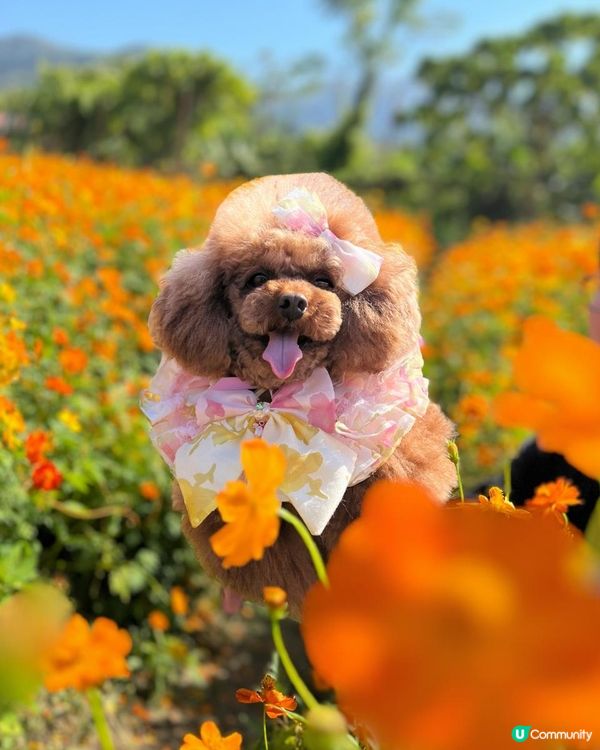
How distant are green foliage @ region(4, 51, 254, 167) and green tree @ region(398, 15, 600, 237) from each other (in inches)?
170

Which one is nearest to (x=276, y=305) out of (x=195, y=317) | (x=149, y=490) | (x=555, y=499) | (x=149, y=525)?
(x=195, y=317)

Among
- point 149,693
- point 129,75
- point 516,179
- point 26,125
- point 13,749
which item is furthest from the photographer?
point 26,125

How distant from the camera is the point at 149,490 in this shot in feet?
6.52

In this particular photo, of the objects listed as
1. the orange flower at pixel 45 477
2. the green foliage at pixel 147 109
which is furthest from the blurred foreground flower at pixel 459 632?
the green foliage at pixel 147 109

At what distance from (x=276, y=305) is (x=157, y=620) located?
4.81 feet

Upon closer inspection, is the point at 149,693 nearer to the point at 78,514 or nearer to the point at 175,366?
the point at 78,514

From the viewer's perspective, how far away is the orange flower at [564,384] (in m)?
0.32

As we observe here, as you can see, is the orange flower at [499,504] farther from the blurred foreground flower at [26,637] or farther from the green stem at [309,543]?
the blurred foreground flower at [26,637]

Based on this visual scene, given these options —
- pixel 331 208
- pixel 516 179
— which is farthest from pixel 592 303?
pixel 516 179

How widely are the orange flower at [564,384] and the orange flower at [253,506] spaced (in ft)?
0.52

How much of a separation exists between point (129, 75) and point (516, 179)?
9.59 m

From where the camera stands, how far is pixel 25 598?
13.2 inches

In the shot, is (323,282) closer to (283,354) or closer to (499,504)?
(283,354)

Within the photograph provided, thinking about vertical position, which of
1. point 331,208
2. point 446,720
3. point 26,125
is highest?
point 446,720
